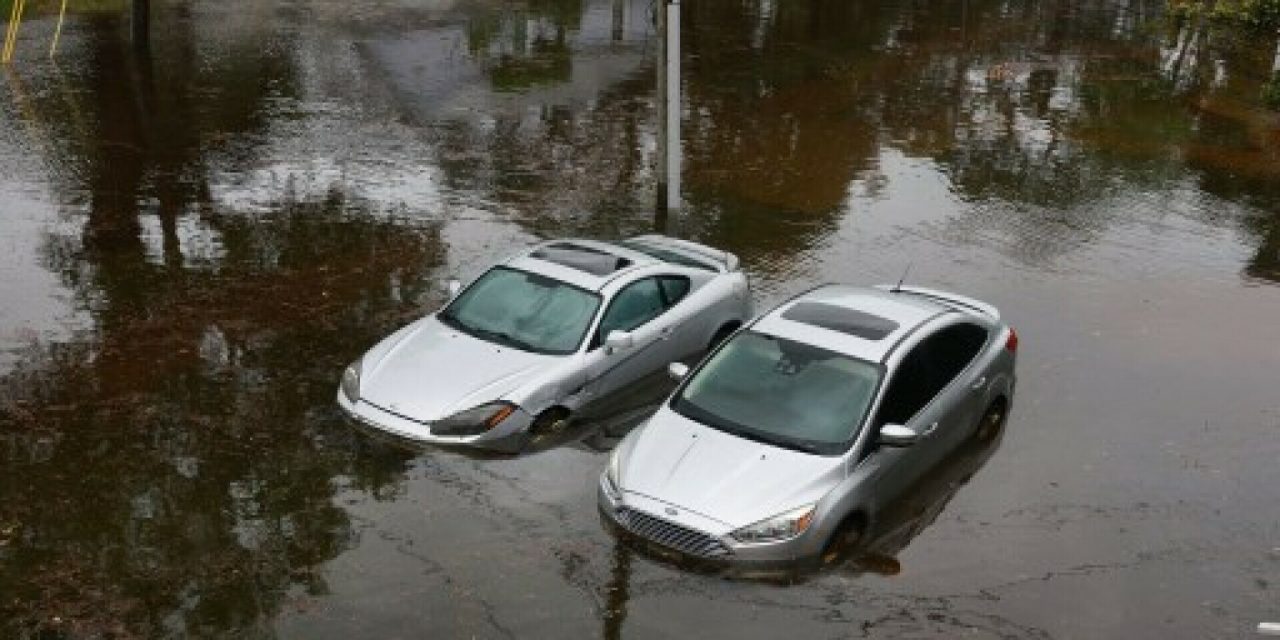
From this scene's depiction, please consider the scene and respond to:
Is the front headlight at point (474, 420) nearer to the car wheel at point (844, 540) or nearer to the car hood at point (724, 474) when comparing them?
the car hood at point (724, 474)

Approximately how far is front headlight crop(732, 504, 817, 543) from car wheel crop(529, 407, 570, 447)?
8.31 feet

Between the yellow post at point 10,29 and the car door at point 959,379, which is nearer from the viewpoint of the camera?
the car door at point 959,379

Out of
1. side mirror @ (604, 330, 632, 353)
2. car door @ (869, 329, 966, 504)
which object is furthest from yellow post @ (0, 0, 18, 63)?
car door @ (869, 329, 966, 504)

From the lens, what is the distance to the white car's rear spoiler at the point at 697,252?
13.5 meters

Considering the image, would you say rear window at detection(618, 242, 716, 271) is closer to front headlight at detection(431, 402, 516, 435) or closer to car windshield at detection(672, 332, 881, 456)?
car windshield at detection(672, 332, 881, 456)

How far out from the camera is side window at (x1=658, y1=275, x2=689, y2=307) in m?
12.6

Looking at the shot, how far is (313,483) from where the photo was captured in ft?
34.4

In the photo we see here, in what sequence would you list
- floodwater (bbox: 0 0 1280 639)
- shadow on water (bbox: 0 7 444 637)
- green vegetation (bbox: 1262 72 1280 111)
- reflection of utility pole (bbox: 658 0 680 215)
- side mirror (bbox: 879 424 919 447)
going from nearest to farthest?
shadow on water (bbox: 0 7 444 637)
floodwater (bbox: 0 0 1280 639)
side mirror (bbox: 879 424 919 447)
reflection of utility pole (bbox: 658 0 680 215)
green vegetation (bbox: 1262 72 1280 111)

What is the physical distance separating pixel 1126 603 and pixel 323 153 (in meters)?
13.9

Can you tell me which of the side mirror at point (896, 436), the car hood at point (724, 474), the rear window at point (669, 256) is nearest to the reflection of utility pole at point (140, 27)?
the rear window at point (669, 256)

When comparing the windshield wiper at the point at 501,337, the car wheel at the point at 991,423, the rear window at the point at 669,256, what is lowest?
the car wheel at the point at 991,423

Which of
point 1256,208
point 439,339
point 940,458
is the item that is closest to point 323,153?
point 439,339

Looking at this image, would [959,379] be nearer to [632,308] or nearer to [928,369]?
[928,369]

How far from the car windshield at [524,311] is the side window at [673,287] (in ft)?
2.93
